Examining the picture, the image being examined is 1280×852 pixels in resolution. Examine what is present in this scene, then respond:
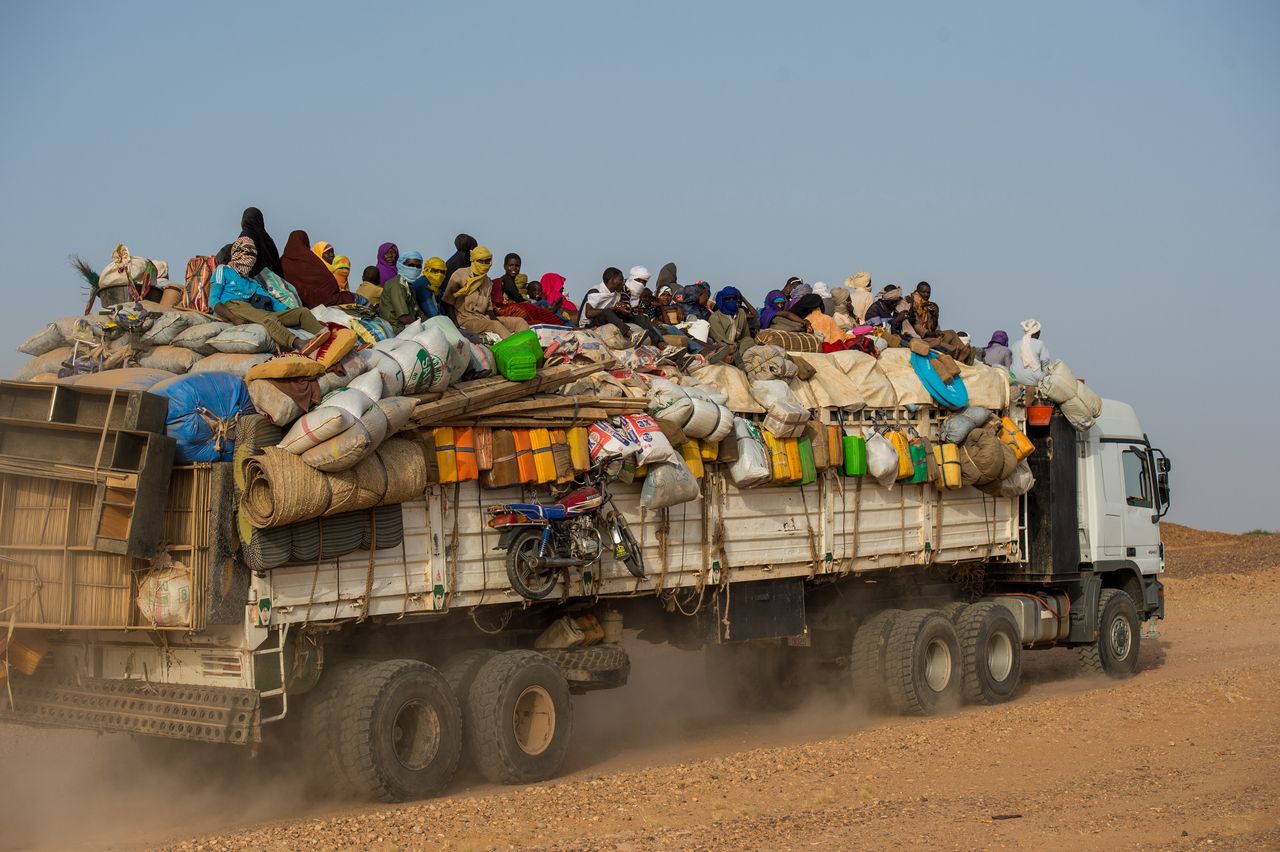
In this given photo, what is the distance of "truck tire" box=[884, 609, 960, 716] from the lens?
42.7 feet

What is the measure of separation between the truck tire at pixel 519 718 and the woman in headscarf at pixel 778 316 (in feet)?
16.1

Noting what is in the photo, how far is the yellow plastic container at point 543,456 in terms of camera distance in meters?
9.81

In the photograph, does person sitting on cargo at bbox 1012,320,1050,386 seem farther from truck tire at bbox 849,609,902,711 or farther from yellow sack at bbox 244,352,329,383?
yellow sack at bbox 244,352,329,383

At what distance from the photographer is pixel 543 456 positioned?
984 cm

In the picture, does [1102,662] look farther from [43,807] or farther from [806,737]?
[43,807]

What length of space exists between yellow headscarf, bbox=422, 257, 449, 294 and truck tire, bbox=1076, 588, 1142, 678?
27.3 feet

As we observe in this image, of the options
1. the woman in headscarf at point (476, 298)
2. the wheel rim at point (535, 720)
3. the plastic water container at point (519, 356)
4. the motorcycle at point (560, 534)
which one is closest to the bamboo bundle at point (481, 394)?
the plastic water container at point (519, 356)

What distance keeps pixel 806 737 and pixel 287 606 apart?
563 cm

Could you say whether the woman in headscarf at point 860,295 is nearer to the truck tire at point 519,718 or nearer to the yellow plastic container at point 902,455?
the yellow plastic container at point 902,455

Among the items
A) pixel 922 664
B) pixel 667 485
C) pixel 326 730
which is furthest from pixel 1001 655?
pixel 326 730

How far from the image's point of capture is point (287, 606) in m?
8.49

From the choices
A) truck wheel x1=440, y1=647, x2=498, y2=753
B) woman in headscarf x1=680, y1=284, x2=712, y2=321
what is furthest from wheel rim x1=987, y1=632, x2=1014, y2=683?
truck wheel x1=440, y1=647, x2=498, y2=753

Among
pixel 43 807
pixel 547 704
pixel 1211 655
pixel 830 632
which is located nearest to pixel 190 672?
pixel 43 807

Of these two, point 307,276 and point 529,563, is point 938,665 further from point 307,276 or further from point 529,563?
point 307,276
